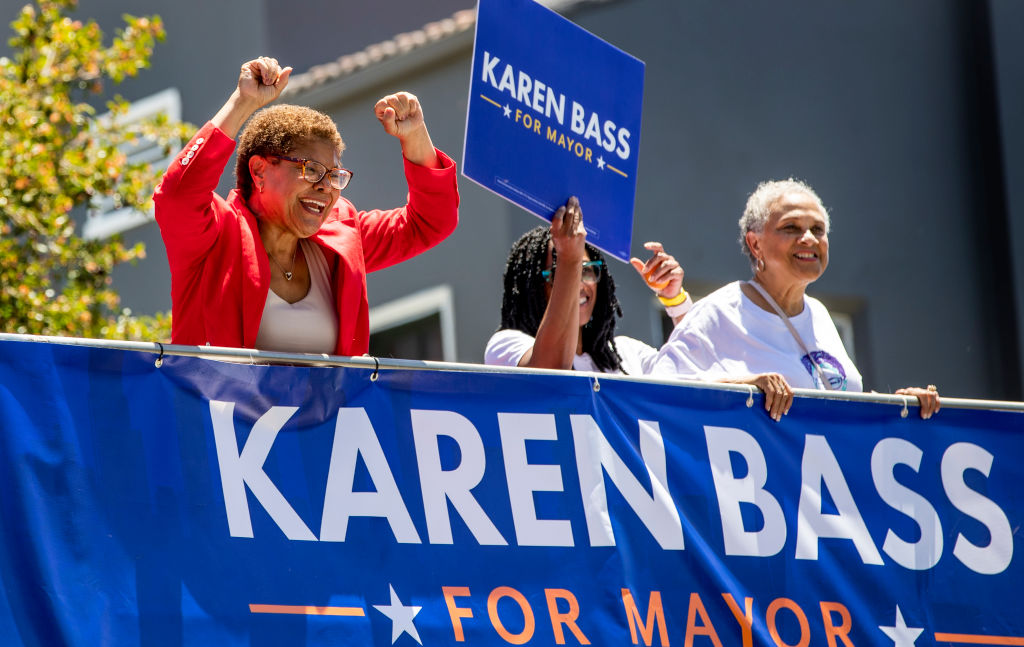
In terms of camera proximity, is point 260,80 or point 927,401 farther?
point 927,401

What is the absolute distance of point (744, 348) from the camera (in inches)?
229

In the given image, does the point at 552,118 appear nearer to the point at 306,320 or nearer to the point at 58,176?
the point at 306,320

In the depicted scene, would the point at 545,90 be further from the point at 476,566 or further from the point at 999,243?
the point at 999,243

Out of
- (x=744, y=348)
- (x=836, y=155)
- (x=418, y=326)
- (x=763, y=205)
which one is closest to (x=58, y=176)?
(x=418, y=326)

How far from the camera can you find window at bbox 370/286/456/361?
1146 cm

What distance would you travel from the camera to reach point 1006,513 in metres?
5.64

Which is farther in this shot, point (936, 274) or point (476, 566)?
point (936, 274)

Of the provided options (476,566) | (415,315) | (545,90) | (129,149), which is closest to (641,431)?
(476,566)

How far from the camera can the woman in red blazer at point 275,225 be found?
4.73 m

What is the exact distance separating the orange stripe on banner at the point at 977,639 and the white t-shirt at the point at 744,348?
38.2 inches

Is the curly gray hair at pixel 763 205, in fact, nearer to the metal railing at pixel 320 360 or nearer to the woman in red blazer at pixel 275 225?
the metal railing at pixel 320 360

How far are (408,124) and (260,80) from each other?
0.63m

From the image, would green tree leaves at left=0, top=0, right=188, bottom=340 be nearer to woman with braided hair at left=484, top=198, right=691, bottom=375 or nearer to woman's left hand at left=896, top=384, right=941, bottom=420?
woman with braided hair at left=484, top=198, right=691, bottom=375

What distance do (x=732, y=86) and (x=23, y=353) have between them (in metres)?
7.74
